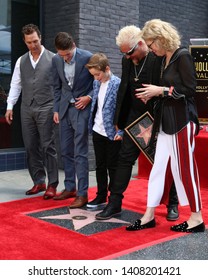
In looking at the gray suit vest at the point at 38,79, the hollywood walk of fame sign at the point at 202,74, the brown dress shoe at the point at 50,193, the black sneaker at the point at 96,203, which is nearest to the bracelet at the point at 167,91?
the black sneaker at the point at 96,203

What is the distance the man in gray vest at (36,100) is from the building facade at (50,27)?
1.47 m

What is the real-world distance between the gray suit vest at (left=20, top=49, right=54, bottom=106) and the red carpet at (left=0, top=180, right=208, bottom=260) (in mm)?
1056

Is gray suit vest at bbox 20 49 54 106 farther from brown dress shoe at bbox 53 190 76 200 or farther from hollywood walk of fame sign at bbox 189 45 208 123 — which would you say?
hollywood walk of fame sign at bbox 189 45 208 123

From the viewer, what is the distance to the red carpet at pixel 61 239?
2.89 metres

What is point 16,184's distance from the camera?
5164 mm

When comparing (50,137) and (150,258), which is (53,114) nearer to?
(50,137)

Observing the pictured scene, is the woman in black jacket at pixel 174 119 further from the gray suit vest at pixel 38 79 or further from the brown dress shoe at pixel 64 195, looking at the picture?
the gray suit vest at pixel 38 79

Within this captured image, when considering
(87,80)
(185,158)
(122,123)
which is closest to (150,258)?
(185,158)

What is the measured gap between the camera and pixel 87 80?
4.08m

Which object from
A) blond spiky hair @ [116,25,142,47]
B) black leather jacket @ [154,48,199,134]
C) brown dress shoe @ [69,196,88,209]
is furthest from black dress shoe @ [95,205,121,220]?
blond spiky hair @ [116,25,142,47]

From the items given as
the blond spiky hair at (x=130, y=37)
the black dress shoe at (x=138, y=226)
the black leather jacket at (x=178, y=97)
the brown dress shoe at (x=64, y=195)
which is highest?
the blond spiky hair at (x=130, y=37)

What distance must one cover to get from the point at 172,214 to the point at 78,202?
2.66 feet

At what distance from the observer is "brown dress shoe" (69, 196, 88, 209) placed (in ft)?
13.2
